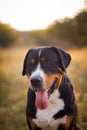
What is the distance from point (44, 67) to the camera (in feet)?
11.8

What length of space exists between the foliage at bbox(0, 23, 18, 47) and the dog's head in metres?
1.72

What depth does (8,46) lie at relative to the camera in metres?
5.50

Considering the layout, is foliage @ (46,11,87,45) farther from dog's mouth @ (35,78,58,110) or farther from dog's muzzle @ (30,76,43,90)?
dog's muzzle @ (30,76,43,90)

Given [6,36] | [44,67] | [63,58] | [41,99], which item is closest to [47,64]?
[44,67]

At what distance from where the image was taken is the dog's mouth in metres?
3.62

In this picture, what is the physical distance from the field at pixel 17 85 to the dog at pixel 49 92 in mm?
1400

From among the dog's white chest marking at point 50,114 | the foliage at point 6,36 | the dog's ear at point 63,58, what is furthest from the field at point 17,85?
the dog's ear at point 63,58

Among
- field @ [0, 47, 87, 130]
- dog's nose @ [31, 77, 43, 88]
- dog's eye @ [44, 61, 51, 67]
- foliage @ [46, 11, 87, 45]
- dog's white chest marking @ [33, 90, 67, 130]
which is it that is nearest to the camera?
dog's nose @ [31, 77, 43, 88]

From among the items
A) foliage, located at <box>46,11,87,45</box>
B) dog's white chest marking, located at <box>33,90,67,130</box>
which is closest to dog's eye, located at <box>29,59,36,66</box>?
dog's white chest marking, located at <box>33,90,67,130</box>

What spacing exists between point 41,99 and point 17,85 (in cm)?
196

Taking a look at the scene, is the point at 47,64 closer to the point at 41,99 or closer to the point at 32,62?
the point at 32,62

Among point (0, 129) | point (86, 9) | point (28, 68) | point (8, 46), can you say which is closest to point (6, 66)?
point (8, 46)

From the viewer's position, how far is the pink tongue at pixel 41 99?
3617mm

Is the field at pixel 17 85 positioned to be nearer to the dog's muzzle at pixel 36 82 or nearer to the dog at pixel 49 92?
the dog at pixel 49 92
